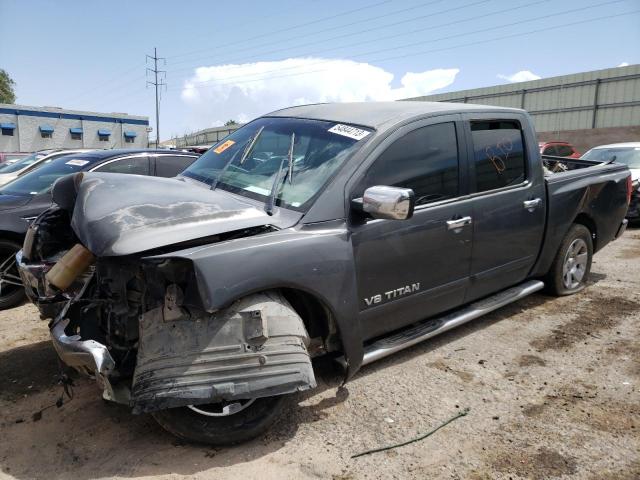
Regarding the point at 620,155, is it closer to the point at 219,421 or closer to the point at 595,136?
the point at 219,421

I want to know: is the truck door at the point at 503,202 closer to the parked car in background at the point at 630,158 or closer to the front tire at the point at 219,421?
the front tire at the point at 219,421

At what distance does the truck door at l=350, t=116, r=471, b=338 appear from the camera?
3.12 meters

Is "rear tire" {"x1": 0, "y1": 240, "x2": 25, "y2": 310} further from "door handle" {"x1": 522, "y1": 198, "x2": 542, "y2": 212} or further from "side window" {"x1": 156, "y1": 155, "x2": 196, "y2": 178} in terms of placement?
"door handle" {"x1": 522, "y1": 198, "x2": 542, "y2": 212}

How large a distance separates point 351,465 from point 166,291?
1.28 meters

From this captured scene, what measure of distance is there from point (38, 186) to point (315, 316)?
4.48 meters

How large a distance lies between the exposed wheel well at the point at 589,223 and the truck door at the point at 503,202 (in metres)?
0.89

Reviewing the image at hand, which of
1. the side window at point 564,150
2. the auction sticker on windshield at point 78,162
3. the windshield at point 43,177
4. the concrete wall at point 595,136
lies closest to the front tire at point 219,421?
the windshield at point 43,177

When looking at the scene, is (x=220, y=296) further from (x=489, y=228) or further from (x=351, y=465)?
(x=489, y=228)

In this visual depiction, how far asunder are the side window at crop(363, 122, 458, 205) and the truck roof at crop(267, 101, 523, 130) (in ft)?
0.44

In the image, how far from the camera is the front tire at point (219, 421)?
2.55m

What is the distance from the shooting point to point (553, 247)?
15.4ft

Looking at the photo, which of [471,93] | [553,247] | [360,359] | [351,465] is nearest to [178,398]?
[351,465]

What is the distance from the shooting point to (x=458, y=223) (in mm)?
3586

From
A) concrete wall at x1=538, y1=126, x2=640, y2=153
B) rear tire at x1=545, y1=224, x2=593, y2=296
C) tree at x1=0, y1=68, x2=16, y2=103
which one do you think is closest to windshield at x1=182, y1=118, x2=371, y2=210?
rear tire at x1=545, y1=224, x2=593, y2=296
